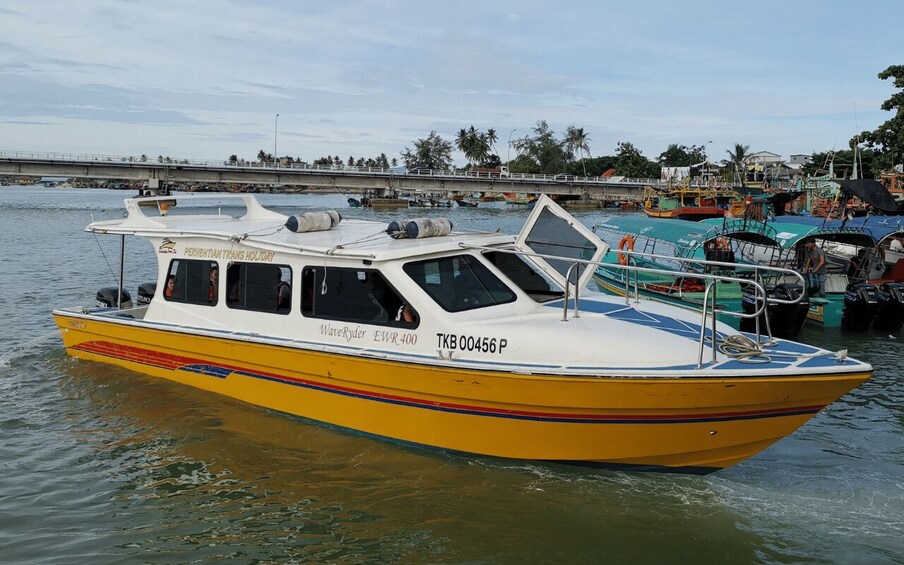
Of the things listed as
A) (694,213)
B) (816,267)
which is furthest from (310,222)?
(694,213)

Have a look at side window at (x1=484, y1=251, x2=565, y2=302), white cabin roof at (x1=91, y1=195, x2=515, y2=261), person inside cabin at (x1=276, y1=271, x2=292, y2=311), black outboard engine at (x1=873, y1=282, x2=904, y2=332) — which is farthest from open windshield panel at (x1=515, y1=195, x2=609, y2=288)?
black outboard engine at (x1=873, y1=282, x2=904, y2=332)

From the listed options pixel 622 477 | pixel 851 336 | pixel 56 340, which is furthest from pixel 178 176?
pixel 622 477

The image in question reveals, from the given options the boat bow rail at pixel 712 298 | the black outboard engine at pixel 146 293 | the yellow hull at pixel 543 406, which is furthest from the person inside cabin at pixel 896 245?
the black outboard engine at pixel 146 293

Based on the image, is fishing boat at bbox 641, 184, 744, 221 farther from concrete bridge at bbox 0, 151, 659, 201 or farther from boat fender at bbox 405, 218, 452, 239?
boat fender at bbox 405, 218, 452, 239

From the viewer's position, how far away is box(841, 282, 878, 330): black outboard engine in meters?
17.4

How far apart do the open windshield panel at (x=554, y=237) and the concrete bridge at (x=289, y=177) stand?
61604mm

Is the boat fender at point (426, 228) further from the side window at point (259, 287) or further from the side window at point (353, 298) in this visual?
the side window at point (259, 287)

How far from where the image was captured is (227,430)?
9555mm

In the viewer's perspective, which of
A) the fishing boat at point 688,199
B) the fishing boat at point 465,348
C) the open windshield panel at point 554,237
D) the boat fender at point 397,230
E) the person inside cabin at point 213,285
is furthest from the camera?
the fishing boat at point 688,199

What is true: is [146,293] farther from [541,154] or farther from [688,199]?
[541,154]

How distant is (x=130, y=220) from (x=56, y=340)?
452 centimetres

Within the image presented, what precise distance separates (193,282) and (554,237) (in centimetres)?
499

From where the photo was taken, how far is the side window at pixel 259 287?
370 inches

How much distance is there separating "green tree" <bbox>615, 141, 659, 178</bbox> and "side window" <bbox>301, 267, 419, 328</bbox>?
346ft
